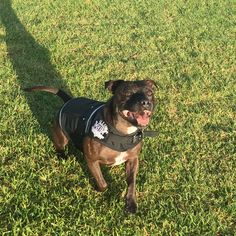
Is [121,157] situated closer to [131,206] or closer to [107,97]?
[131,206]

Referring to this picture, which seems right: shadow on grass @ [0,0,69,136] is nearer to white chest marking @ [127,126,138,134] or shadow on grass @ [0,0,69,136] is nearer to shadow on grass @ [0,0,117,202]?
shadow on grass @ [0,0,117,202]

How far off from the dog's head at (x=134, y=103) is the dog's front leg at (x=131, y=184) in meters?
0.68

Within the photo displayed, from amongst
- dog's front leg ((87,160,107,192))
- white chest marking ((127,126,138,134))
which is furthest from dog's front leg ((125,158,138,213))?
white chest marking ((127,126,138,134))

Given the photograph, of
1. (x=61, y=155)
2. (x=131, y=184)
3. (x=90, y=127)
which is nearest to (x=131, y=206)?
(x=131, y=184)

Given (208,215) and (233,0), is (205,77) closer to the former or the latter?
(208,215)

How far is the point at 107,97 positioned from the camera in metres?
7.24

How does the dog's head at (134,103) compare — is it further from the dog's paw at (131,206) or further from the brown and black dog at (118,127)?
the dog's paw at (131,206)

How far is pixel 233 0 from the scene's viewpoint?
598 inches

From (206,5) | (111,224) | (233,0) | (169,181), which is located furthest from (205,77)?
(233,0)

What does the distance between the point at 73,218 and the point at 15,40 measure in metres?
6.74

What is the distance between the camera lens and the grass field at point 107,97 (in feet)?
14.9

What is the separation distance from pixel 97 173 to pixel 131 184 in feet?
1.38

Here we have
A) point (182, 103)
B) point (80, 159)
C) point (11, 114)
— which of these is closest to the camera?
point (80, 159)

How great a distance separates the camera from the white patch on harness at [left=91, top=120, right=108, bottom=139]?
4.42 meters
